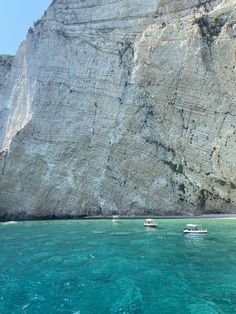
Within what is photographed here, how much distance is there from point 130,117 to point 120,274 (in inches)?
1734

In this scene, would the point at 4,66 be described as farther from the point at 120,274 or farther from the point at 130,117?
the point at 120,274

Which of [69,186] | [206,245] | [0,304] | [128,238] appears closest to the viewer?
[0,304]

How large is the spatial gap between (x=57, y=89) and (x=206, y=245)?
4808 cm

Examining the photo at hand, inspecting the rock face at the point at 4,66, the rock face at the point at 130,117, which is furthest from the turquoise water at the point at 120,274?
the rock face at the point at 4,66

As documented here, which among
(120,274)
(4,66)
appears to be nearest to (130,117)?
(4,66)

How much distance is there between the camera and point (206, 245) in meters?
33.7

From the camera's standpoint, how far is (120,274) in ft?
80.1

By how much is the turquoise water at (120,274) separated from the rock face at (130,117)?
2174cm

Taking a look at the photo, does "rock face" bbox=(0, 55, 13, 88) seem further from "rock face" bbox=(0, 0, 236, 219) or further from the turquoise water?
the turquoise water

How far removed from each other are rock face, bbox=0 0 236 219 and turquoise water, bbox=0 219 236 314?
21740 mm

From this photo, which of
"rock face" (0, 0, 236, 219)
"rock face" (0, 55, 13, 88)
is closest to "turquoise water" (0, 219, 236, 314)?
"rock face" (0, 0, 236, 219)

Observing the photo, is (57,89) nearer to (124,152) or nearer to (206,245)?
(124,152)

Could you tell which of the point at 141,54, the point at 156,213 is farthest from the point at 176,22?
the point at 156,213

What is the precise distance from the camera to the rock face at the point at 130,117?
6159 cm
